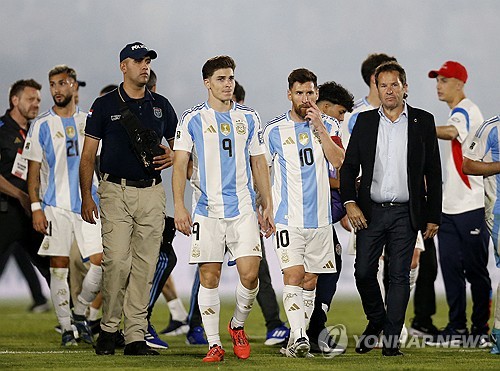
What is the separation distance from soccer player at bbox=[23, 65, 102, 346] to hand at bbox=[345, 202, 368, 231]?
2.61 meters

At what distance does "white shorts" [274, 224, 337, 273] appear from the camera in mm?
8031

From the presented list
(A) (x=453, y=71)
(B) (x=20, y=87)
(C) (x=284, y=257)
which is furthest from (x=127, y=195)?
(A) (x=453, y=71)

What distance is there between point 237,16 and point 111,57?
1593mm

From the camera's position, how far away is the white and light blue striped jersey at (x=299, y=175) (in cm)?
813

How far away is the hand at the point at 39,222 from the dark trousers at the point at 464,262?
356 centimetres

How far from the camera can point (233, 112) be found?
7984mm

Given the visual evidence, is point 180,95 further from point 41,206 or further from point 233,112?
point 233,112

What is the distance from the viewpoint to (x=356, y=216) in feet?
25.4

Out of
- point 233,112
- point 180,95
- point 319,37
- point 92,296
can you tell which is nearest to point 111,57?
point 180,95

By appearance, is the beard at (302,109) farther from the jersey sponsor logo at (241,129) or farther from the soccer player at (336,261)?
the jersey sponsor logo at (241,129)

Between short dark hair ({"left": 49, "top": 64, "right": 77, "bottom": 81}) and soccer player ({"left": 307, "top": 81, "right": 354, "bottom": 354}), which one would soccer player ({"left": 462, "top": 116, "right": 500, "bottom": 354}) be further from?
short dark hair ({"left": 49, "top": 64, "right": 77, "bottom": 81})

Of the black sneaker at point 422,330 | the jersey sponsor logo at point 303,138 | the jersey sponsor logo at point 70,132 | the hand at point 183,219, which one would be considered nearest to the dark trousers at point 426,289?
the black sneaker at point 422,330

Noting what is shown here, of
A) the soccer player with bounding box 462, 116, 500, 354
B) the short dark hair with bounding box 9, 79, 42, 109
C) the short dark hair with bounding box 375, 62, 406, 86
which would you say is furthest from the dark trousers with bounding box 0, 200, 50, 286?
the soccer player with bounding box 462, 116, 500, 354

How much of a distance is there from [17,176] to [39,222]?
3.11 feet
